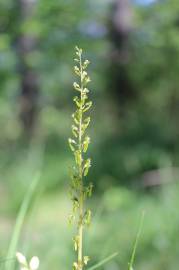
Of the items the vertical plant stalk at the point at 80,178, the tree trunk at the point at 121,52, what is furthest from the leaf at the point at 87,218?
the tree trunk at the point at 121,52

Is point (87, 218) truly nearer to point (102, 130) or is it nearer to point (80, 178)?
point (80, 178)

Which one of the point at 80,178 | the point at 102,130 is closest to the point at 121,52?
the point at 102,130

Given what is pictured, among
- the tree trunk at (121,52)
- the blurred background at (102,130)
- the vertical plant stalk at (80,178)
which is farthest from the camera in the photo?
the tree trunk at (121,52)

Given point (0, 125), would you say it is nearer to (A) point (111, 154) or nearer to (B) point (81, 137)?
(A) point (111, 154)

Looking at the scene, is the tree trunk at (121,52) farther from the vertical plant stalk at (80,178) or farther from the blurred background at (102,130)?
the vertical plant stalk at (80,178)

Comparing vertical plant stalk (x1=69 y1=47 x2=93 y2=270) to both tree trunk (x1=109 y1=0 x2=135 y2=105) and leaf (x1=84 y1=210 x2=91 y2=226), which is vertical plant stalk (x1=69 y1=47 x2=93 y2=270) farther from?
tree trunk (x1=109 y1=0 x2=135 y2=105)

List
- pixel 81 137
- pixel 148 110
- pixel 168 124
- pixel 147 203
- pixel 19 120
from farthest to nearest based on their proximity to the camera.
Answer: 1. pixel 19 120
2. pixel 148 110
3. pixel 168 124
4. pixel 147 203
5. pixel 81 137

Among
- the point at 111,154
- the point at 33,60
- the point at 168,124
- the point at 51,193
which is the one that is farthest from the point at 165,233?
the point at 168,124

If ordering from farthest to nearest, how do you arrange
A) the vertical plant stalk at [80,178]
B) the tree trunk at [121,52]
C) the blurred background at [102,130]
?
1. the tree trunk at [121,52]
2. the blurred background at [102,130]
3. the vertical plant stalk at [80,178]
